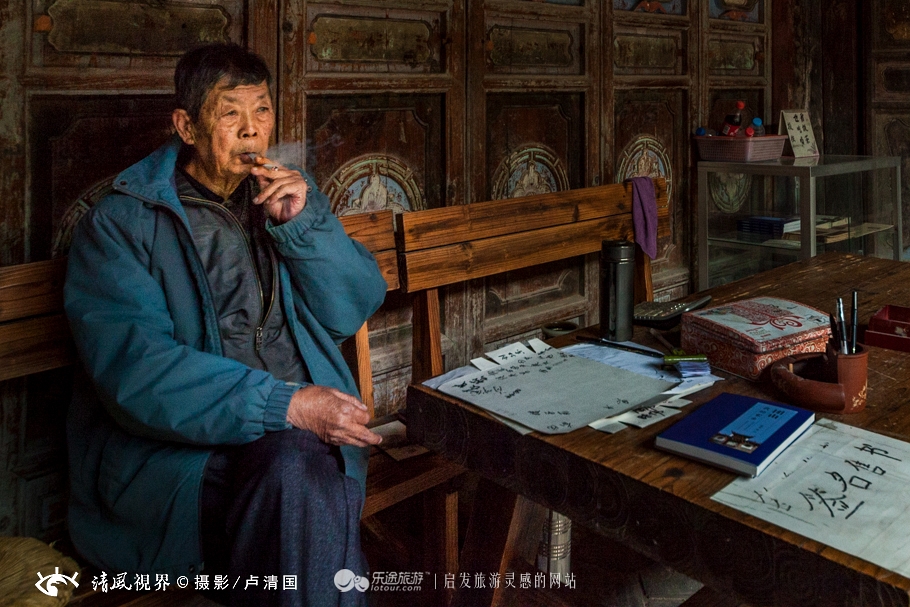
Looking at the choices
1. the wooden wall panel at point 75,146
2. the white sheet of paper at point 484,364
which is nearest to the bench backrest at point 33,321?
the wooden wall panel at point 75,146

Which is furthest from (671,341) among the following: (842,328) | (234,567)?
(234,567)

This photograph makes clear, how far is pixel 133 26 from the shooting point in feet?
7.09

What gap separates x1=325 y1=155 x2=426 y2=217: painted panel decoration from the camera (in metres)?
2.75

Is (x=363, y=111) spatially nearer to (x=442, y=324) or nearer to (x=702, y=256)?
(x=442, y=324)

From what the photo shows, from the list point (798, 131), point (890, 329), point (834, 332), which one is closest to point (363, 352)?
point (834, 332)

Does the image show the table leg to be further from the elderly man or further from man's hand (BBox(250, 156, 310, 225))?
man's hand (BBox(250, 156, 310, 225))

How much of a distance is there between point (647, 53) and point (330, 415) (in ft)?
9.53

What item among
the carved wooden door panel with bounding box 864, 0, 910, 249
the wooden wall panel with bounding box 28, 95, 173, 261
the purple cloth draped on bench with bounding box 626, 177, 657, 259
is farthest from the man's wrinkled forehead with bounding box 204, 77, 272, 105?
the carved wooden door panel with bounding box 864, 0, 910, 249

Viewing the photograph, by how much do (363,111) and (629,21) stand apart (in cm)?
164

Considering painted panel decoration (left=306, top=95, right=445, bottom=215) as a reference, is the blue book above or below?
below

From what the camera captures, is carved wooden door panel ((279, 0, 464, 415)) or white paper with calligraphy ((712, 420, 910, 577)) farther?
carved wooden door panel ((279, 0, 464, 415))

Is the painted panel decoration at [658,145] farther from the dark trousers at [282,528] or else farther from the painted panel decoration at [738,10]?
the dark trousers at [282,528]

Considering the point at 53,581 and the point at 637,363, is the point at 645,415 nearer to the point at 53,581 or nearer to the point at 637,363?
the point at 637,363

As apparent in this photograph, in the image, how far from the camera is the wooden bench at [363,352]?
1840 mm
